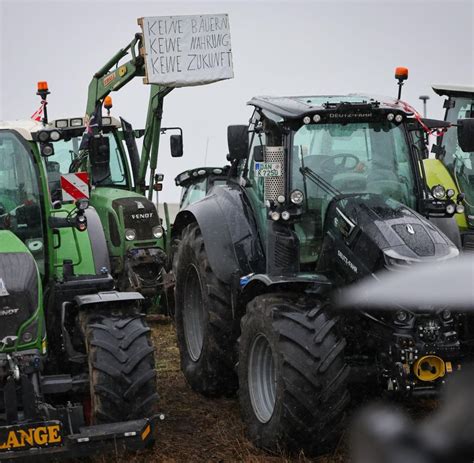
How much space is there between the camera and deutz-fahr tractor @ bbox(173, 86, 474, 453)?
5.45 m

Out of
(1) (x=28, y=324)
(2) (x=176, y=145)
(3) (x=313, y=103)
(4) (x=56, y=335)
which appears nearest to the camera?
(1) (x=28, y=324)

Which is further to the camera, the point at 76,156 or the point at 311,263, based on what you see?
the point at 76,156

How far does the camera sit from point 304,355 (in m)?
5.46

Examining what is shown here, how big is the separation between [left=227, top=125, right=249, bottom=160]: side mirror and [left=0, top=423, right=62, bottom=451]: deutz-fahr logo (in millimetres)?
2915

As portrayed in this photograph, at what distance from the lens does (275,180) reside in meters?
6.24

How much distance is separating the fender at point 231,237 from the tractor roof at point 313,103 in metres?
0.76

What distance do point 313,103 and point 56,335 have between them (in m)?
2.40

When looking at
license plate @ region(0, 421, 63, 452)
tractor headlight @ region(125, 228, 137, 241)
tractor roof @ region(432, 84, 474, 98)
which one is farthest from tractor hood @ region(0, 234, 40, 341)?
tractor roof @ region(432, 84, 474, 98)

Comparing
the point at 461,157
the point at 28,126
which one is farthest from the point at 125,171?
the point at 28,126

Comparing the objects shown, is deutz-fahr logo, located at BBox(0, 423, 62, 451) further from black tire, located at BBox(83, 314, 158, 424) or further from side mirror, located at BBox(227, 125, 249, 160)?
side mirror, located at BBox(227, 125, 249, 160)

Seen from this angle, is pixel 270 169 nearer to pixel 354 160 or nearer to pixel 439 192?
pixel 354 160

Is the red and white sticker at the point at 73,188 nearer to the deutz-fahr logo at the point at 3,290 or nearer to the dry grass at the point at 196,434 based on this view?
the deutz-fahr logo at the point at 3,290

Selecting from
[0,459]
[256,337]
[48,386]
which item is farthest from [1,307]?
[256,337]

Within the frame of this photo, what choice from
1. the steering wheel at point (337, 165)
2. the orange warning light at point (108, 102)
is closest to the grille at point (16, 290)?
the steering wheel at point (337, 165)
